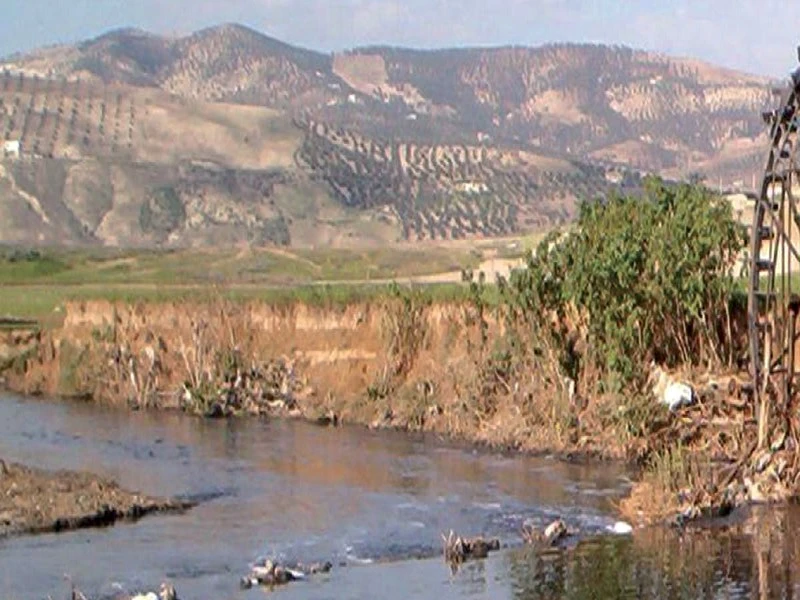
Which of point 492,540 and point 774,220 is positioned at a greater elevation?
point 774,220

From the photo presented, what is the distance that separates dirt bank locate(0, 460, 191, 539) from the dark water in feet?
1.82

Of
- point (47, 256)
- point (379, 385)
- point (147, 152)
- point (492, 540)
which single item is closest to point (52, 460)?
point (379, 385)

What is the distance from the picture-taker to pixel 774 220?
35.8 meters

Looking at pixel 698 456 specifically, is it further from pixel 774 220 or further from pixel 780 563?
pixel 780 563

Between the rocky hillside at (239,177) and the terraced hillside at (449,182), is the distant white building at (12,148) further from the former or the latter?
the terraced hillside at (449,182)

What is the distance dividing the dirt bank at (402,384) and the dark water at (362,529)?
1230 mm

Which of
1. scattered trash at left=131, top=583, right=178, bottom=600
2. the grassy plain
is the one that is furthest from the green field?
scattered trash at left=131, top=583, right=178, bottom=600

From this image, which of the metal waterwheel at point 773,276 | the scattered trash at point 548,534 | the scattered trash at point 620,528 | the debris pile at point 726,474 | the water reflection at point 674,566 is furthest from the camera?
the metal waterwheel at point 773,276

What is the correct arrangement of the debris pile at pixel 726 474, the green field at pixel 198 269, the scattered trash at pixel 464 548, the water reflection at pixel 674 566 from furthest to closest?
1. the green field at pixel 198 269
2. the debris pile at pixel 726 474
3. the scattered trash at pixel 464 548
4. the water reflection at pixel 674 566

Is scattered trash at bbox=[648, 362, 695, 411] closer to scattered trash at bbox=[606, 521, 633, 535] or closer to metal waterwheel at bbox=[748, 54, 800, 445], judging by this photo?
metal waterwheel at bbox=[748, 54, 800, 445]

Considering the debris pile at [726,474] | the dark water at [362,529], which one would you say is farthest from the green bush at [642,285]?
the debris pile at [726,474]

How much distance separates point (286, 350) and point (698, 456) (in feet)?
62.9

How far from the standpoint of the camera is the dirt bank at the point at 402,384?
34.1m

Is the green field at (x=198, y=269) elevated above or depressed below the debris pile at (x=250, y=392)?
above
